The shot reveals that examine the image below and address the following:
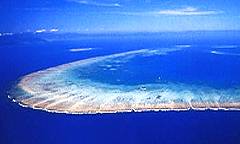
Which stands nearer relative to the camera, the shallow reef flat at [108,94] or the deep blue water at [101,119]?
the deep blue water at [101,119]

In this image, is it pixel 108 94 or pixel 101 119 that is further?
pixel 108 94

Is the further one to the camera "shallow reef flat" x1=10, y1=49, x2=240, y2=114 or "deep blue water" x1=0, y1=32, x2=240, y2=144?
"shallow reef flat" x1=10, y1=49, x2=240, y2=114

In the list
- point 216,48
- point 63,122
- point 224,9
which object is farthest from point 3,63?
point 216,48

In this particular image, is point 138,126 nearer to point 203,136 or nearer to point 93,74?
point 203,136

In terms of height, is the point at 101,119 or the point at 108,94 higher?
the point at 108,94
